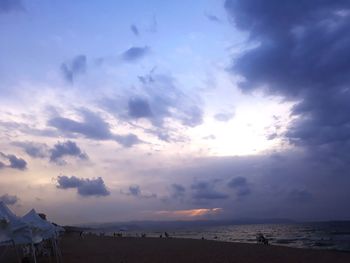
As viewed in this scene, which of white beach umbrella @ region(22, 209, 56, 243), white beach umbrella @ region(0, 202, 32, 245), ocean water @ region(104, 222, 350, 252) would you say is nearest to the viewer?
white beach umbrella @ region(0, 202, 32, 245)

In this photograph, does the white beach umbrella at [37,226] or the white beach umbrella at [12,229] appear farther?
the white beach umbrella at [37,226]

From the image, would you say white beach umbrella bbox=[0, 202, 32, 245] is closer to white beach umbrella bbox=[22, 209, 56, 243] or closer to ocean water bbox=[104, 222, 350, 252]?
white beach umbrella bbox=[22, 209, 56, 243]

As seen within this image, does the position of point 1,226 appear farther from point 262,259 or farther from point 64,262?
point 262,259

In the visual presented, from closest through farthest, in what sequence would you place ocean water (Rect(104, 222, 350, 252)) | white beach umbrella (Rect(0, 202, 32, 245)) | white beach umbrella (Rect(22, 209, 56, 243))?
1. white beach umbrella (Rect(0, 202, 32, 245))
2. white beach umbrella (Rect(22, 209, 56, 243))
3. ocean water (Rect(104, 222, 350, 252))

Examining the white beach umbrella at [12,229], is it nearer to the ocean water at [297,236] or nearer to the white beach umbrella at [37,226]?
the white beach umbrella at [37,226]

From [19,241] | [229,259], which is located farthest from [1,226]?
[229,259]

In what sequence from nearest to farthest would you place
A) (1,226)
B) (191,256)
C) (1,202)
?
(1,226), (1,202), (191,256)

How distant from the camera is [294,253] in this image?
29656mm

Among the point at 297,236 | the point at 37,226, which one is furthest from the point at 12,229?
the point at 297,236

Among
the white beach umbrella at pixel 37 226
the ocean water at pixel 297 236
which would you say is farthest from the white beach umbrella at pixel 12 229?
the ocean water at pixel 297 236

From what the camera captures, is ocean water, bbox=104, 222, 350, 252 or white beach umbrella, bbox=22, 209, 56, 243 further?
ocean water, bbox=104, 222, 350, 252

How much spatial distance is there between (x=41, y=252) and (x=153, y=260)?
321 inches

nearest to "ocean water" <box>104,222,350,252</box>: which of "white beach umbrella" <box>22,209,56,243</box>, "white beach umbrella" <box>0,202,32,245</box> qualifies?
"white beach umbrella" <box>22,209,56,243</box>

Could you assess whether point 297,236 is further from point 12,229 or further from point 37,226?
point 12,229
